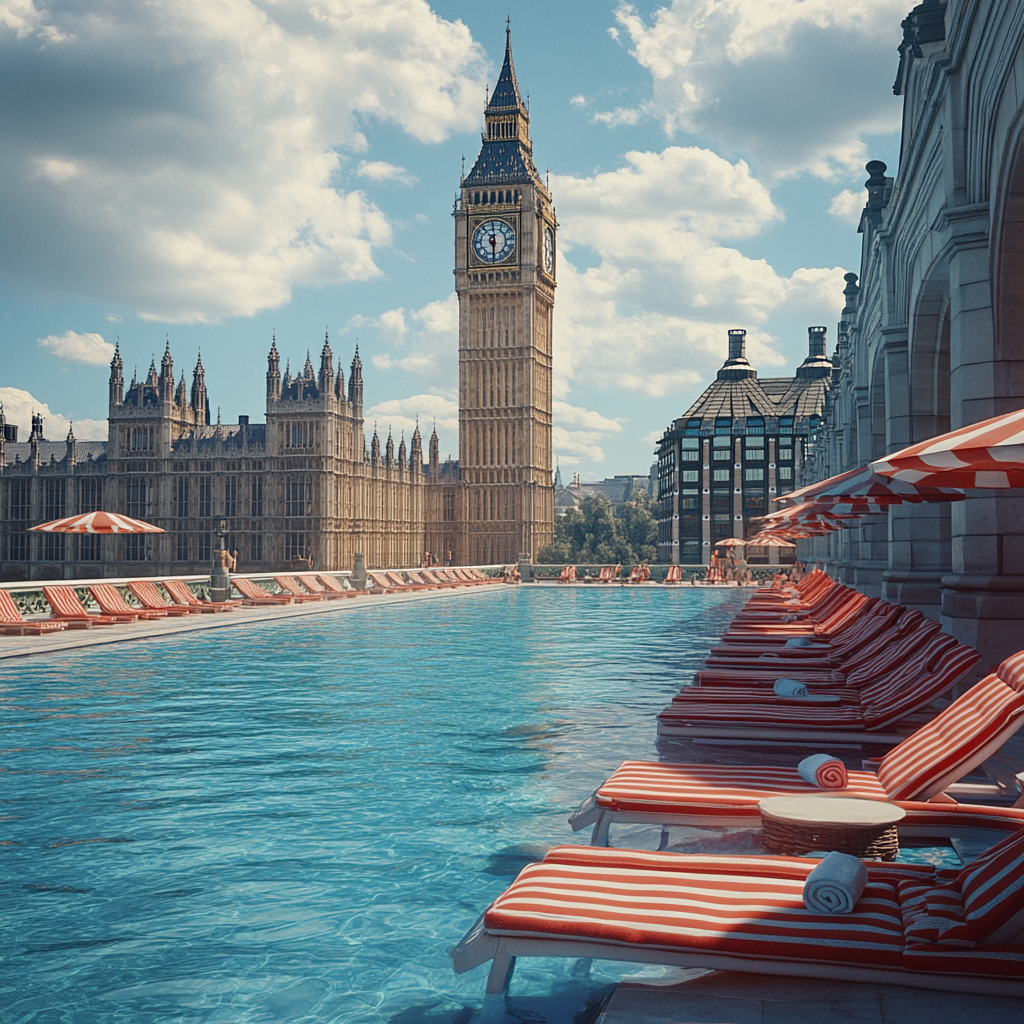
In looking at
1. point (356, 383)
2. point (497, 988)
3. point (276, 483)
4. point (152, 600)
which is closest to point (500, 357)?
point (356, 383)

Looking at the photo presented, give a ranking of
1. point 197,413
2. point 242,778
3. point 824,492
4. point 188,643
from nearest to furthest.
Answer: point 242,778 → point 824,492 → point 188,643 → point 197,413

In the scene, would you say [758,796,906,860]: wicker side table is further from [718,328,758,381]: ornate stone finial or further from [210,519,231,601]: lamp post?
[718,328,758,381]: ornate stone finial

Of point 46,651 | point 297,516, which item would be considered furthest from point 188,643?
point 297,516

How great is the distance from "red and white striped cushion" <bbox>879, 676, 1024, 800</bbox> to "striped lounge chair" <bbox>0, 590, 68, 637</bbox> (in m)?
18.7

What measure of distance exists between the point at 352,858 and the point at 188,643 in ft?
49.1

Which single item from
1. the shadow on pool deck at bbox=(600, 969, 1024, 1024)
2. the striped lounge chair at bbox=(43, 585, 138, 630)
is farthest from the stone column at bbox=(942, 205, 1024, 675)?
the striped lounge chair at bbox=(43, 585, 138, 630)

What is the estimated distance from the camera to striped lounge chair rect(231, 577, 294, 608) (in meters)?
31.9

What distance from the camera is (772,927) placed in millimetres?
3854

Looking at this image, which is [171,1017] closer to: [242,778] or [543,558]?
[242,778]

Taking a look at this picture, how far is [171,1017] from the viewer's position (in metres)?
4.21

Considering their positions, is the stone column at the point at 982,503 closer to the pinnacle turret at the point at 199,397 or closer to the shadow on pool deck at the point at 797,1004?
the shadow on pool deck at the point at 797,1004

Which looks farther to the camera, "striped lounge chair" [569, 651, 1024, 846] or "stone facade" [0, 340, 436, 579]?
"stone facade" [0, 340, 436, 579]

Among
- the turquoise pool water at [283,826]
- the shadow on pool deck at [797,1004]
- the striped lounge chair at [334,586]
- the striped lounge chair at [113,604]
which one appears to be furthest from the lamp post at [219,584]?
the shadow on pool deck at [797,1004]

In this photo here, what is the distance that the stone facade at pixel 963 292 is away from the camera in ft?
33.0
